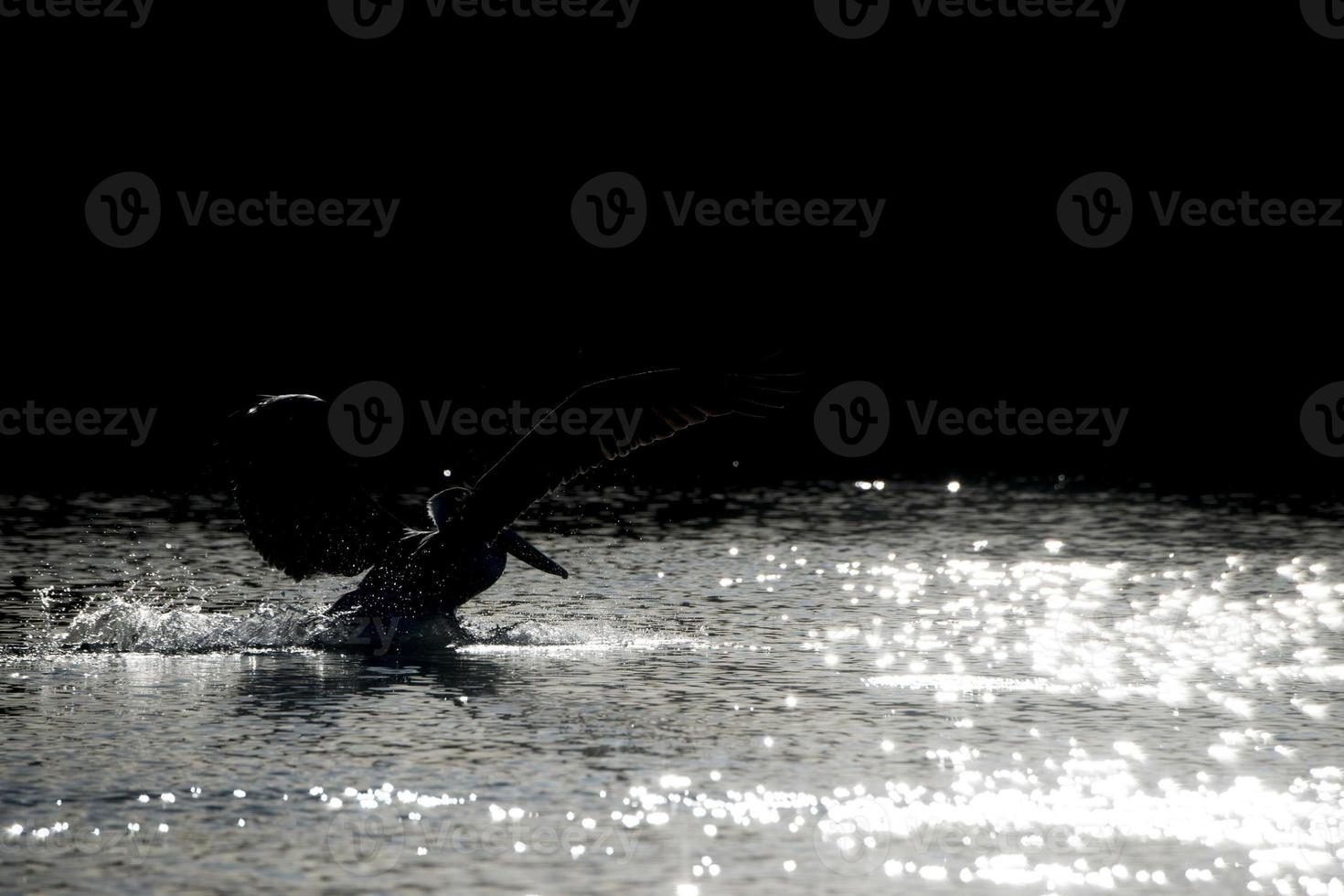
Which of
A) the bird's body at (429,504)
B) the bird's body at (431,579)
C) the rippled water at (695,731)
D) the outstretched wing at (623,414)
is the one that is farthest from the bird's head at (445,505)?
the outstretched wing at (623,414)

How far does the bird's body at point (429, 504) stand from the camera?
35.9 ft

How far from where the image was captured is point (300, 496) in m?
11.8

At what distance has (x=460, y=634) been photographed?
1199 centimetres

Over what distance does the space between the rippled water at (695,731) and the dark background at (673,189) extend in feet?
94.0

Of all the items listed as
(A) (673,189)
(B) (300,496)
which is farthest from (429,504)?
(A) (673,189)

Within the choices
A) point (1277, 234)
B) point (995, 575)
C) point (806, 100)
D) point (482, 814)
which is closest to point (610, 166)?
point (806, 100)

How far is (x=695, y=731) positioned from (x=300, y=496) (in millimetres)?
3553

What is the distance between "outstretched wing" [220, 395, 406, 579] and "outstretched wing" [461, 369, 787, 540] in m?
1.22

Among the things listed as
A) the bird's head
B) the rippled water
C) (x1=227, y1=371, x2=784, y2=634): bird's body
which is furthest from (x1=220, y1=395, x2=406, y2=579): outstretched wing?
the rippled water

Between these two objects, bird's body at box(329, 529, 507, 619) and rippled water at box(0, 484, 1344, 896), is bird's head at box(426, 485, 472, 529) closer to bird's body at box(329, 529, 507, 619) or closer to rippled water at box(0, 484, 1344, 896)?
bird's body at box(329, 529, 507, 619)

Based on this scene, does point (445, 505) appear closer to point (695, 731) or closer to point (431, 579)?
point (431, 579)

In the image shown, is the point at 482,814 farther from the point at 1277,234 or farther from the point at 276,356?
the point at 1277,234

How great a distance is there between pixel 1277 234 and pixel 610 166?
18.5 m

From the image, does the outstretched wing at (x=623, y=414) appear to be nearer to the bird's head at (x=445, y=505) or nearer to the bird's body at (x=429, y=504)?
the bird's body at (x=429, y=504)
